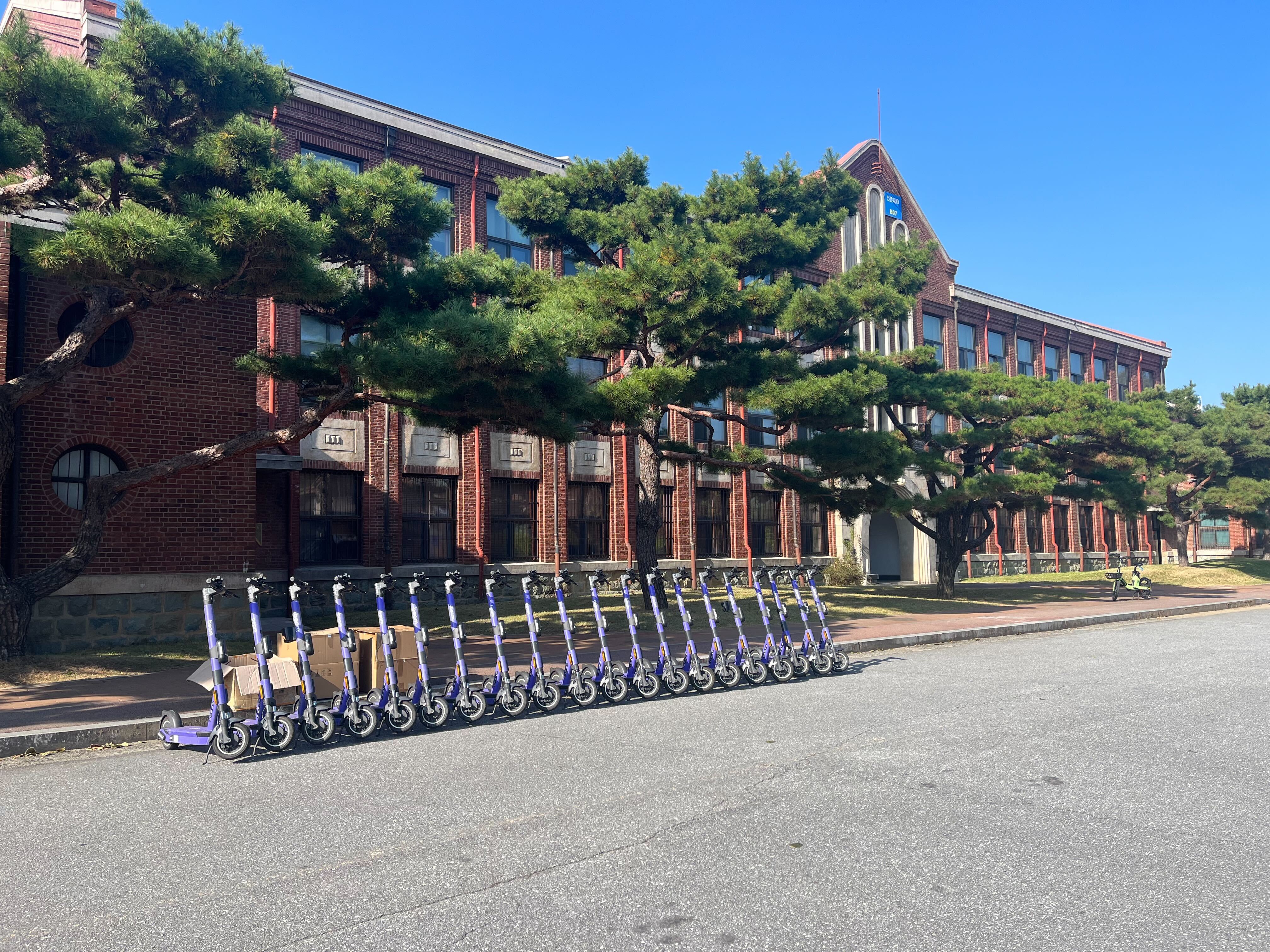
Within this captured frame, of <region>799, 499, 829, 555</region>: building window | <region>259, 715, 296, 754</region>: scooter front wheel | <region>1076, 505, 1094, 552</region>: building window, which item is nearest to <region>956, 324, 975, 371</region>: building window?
<region>1076, 505, 1094, 552</region>: building window

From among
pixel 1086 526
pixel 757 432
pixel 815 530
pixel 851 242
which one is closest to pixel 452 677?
pixel 757 432

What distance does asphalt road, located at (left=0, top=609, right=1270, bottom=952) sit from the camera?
4.06 m

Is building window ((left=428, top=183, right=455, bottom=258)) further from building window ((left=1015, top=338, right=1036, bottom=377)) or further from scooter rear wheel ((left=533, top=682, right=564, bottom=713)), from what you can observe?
building window ((left=1015, top=338, right=1036, bottom=377))

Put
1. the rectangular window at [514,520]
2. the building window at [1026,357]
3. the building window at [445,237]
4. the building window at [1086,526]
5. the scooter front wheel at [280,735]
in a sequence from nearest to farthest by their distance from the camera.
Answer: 1. the scooter front wheel at [280,735]
2. the building window at [445,237]
3. the rectangular window at [514,520]
4. the building window at [1026,357]
5. the building window at [1086,526]

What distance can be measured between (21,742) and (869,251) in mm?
19489

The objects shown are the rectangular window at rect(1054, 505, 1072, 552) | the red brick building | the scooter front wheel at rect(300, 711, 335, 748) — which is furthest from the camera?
the rectangular window at rect(1054, 505, 1072, 552)

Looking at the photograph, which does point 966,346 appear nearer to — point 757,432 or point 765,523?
point 757,432

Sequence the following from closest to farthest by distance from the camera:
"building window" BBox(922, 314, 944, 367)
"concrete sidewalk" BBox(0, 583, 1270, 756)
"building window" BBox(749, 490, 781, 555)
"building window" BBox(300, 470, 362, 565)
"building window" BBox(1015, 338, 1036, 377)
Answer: "concrete sidewalk" BBox(0, 583, 1270, 756)
"building window" BBox(300, 470, 362, 565)
"building window" BBox(749, 490, 781, 555)
"building window" BBox(922, 314, 944, 367)
"building window" BBox(1015, 338, 1036, 377)

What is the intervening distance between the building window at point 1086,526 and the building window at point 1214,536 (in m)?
16.7

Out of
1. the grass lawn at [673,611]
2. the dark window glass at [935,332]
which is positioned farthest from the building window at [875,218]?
the grass lawn at [673,611]

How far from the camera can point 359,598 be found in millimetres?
22922

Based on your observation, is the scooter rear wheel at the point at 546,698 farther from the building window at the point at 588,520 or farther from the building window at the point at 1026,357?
the building window at the point at 1026,357

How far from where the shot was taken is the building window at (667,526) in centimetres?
3016

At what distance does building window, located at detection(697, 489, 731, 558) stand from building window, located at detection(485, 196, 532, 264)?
9245mm
